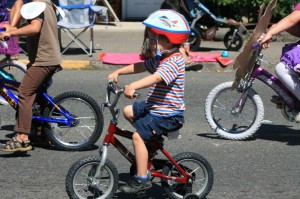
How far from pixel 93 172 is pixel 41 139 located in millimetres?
2069

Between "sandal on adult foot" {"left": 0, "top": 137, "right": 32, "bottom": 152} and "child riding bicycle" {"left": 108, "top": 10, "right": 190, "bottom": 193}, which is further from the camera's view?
"sandal on adult foot" {"left": 0, "top": 137, "right": 32, "bottom": 152}

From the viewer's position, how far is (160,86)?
5.35 m

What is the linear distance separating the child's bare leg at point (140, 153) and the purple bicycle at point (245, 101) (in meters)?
2.32

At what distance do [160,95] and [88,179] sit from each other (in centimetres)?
82

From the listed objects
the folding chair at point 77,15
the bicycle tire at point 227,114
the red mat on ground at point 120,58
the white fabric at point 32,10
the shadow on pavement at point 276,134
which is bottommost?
the red mat on ground at point 120,58

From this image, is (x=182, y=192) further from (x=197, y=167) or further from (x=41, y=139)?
(x=41, y=139)

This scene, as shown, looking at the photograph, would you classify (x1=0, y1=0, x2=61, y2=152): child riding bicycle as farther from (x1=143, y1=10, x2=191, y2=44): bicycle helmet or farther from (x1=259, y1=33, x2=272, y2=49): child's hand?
(x1=259, y1=33, x2=272, y2=49): child's hand

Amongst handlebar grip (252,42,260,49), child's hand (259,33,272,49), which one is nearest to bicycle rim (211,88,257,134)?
handlebar grip (252,42,260,49)

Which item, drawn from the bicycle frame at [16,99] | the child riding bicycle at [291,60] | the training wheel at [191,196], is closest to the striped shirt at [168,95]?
the training wheel at [191,196]

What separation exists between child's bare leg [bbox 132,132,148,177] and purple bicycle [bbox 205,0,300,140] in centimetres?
232

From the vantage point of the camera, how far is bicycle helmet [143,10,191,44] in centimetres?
523

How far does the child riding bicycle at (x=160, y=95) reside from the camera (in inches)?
207

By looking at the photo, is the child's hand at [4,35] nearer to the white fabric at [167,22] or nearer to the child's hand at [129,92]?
the white fabric at [167,22]

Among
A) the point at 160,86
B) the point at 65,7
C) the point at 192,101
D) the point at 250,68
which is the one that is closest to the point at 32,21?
the point at 160,86
